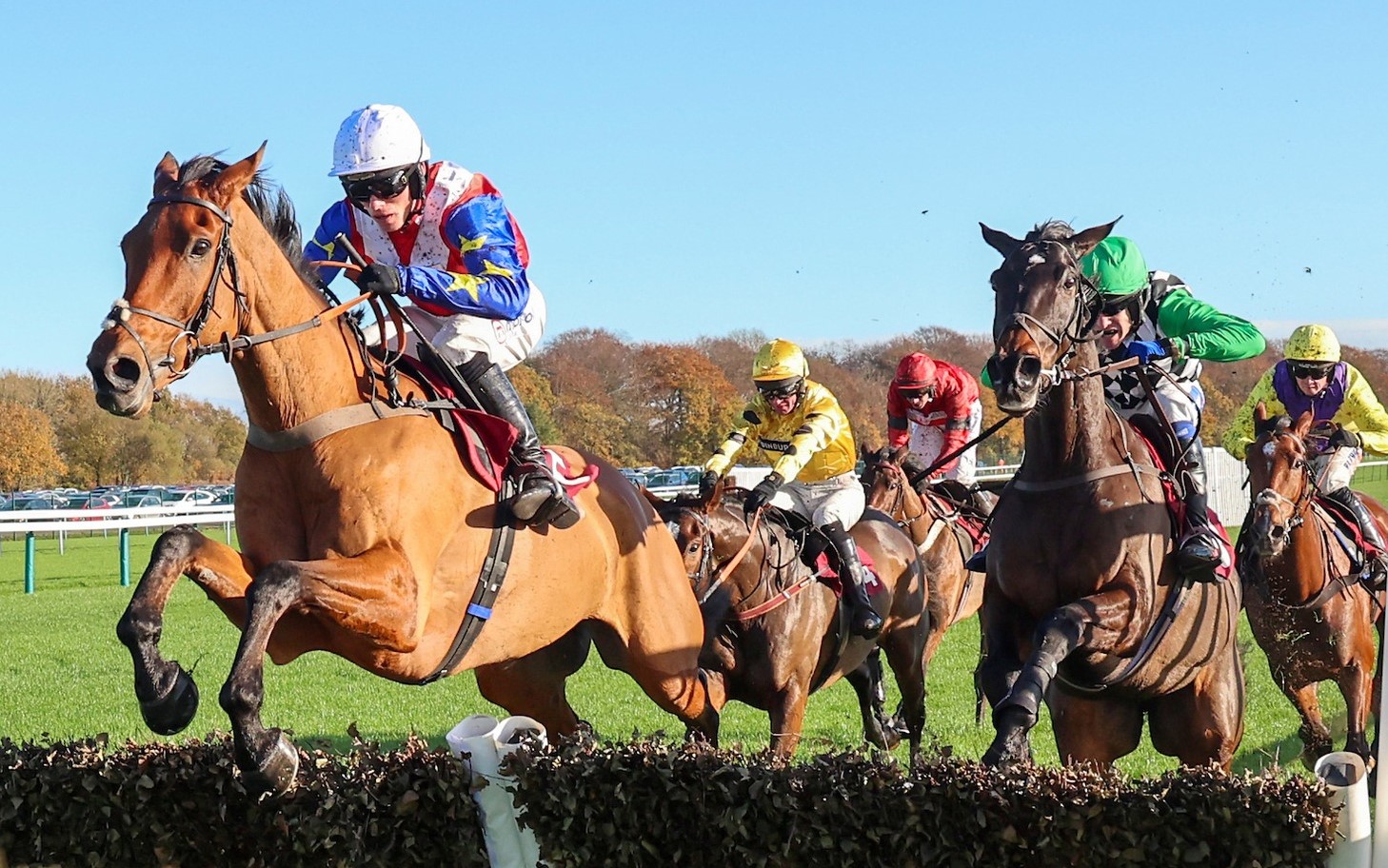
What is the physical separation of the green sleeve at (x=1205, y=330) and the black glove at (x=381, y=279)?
2.71 m

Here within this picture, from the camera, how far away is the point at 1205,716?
479 cm

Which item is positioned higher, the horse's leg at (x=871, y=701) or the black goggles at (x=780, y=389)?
the black goggles at (x=780, y=389)

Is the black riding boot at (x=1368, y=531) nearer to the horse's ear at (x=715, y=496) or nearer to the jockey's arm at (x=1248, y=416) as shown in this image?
the jockey's arm at (x=1248, y=416)

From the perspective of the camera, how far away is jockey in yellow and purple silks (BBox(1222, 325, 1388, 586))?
6957mm

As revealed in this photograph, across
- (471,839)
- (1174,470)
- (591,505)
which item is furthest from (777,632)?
(471,839)

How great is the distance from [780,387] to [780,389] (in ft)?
0.04

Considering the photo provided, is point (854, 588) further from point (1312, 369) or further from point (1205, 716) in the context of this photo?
point (1312, 369)

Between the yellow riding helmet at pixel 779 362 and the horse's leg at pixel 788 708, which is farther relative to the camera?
the yellow riding helmet at pixel 779 362

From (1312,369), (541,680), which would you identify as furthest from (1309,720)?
(541,680)

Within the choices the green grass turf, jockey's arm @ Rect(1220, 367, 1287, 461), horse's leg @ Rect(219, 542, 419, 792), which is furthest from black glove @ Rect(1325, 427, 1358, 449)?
horse's leg @ Rect(219, 542, 419, 792)

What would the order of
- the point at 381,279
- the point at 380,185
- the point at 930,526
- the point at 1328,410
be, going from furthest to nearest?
the point at 930,526
the point at 1328,410
the point at 380,185
the point at 381,279

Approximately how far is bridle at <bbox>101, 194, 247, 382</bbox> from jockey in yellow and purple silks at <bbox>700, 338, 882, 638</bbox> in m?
3.14

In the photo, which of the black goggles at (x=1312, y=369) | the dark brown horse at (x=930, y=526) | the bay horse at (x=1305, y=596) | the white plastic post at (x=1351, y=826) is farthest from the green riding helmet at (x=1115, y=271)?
the dark brown horse at (x=930, y=526)

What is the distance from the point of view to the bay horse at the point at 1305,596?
664 cm
